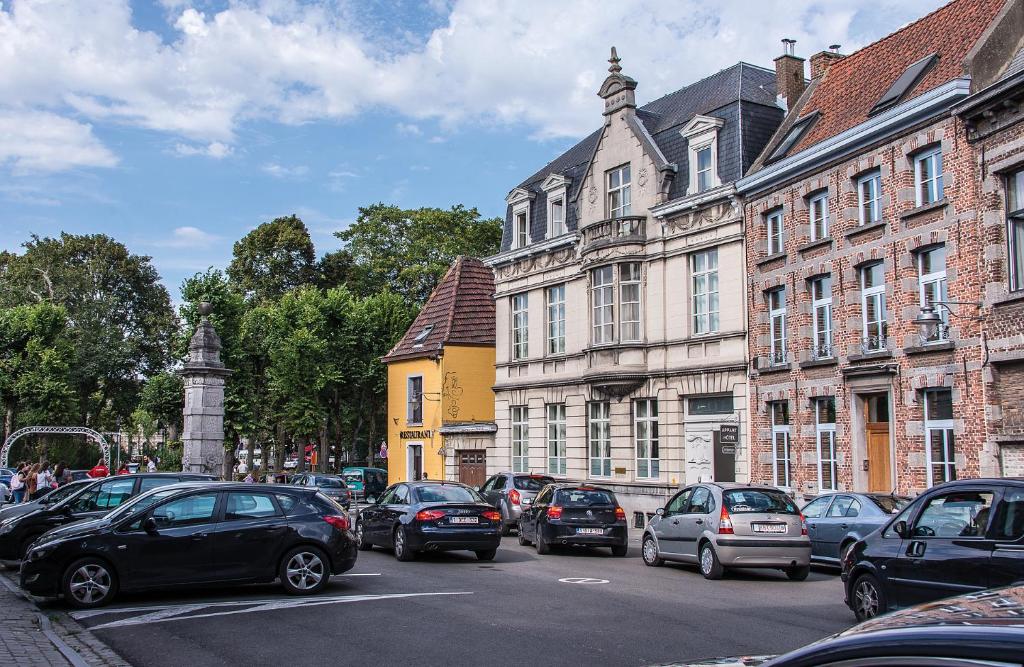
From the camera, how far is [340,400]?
169 ft

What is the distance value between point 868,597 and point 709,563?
5.84m

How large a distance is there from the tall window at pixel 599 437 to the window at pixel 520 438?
412cm

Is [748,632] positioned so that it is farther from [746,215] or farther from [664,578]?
[746,215]

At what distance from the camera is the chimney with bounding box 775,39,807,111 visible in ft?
102

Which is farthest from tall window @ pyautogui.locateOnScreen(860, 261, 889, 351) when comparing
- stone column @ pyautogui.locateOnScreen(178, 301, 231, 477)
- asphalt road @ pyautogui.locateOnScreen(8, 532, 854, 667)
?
stone column @ pyautogui.locateOnScreen(178, 301, 231, 477)

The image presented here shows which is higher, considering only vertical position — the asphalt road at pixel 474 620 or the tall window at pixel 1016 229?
the tall window at pixel 1016 229

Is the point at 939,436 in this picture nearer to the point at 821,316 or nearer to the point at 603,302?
the point at 821,316

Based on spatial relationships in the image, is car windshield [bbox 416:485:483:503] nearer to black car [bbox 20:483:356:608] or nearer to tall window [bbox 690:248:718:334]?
black car [bbox 20:483:356:608]

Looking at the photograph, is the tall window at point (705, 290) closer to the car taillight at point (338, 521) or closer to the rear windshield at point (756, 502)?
the rear windshield at point (756, 502)

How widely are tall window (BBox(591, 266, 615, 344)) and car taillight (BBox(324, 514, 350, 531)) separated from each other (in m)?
18.9

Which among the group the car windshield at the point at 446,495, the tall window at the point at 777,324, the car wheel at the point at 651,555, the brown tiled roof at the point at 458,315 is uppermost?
the brown tiled roof at the point at 458,315

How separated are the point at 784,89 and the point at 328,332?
2653 cm

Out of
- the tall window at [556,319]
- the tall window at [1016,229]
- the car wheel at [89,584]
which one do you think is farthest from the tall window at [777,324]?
the car wheel at [89,584]

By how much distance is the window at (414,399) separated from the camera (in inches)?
1704
